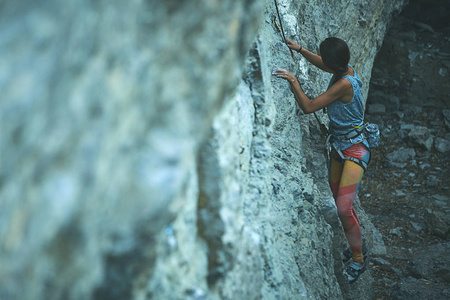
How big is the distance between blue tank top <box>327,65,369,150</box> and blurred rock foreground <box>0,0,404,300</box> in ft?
5.13

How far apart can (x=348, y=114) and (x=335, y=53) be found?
0.48 meters

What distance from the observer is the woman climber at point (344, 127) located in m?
2.91

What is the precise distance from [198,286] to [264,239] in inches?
22.8

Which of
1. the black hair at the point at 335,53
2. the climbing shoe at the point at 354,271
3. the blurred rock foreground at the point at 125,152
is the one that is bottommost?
the climbing shoe at the point at 354,271

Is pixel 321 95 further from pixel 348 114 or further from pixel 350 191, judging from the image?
Result: pixel 350 191

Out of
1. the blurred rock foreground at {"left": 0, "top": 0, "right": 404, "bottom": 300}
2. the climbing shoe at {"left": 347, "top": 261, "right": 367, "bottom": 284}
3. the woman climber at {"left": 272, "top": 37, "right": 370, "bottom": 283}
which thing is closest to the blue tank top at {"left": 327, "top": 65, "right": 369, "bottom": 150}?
the woman climber at {"left": 272, "top": 37, "right": 370, "bottom": 283}

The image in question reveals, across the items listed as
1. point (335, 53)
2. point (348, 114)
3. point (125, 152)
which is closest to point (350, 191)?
point (348, 114)

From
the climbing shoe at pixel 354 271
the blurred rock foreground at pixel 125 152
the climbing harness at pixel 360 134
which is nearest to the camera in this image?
the blurred rock foreground at pixel 125 152

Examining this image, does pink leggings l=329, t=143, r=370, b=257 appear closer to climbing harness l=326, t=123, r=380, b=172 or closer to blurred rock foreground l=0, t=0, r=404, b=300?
climbing harness l=326, t=123, r=380, b=172

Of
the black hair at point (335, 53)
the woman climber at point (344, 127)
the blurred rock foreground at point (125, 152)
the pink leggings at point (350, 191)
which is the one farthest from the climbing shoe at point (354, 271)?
the blurred rock foreground at point (125, 152)

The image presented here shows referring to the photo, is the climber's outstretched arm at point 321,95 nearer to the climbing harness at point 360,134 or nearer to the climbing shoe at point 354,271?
the climbing harness at point 360,134

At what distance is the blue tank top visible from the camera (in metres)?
3.01

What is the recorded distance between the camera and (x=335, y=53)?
2.89 metres

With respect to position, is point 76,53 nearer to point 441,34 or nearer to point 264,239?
point 264,239
